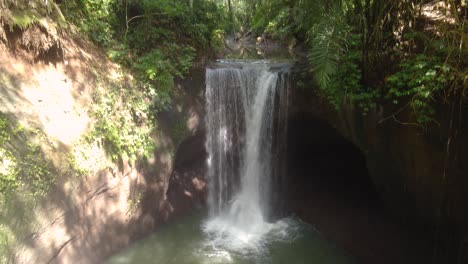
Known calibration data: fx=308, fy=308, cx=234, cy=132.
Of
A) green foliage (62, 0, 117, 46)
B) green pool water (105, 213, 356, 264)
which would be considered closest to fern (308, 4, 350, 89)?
green pool water (105, 213, 356, 264)

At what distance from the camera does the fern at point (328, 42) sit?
484 centimetres

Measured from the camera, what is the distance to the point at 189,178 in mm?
7762

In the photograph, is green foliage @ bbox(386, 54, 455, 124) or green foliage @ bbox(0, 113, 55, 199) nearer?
green foliage @ bbox(0, 113, 55, 199)

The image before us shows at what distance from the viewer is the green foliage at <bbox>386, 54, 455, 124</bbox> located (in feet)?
13.1

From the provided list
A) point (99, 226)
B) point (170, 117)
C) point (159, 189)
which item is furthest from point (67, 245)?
point (170, 117)

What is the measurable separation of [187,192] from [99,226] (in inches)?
104

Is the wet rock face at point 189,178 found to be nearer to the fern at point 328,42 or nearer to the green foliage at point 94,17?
the green foliage at point 94,17

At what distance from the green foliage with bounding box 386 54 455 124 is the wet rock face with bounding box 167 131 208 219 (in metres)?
4.47

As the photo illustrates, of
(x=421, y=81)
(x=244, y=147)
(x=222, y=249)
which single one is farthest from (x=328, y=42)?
(x=222, y=249)

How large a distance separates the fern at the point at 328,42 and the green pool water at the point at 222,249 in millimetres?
3423

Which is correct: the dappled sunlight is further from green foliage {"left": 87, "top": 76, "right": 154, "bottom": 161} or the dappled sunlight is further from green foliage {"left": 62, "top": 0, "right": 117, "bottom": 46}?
green foliage {"left": 62, "top": 0, "right": 117, "bottom": 46}

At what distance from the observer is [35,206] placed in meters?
4.04

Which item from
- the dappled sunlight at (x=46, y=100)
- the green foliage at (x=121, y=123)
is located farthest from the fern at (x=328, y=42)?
the dappled sunlight at (x=46, y=100)

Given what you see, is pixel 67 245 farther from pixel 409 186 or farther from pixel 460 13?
pixel 460 13
